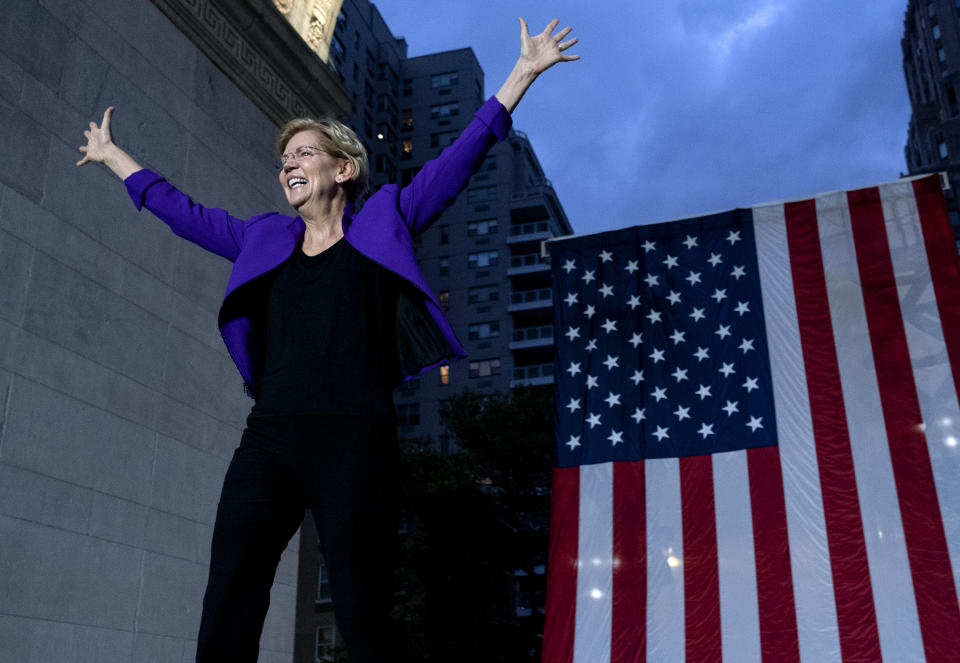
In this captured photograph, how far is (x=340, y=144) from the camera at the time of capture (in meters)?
3.08

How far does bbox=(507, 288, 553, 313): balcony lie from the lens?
50812mm

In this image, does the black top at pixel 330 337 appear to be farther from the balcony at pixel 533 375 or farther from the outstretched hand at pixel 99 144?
the balcony at pixel 533 375

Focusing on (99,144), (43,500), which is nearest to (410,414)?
(43,500)

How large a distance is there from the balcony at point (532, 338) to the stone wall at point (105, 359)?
41.9 metres

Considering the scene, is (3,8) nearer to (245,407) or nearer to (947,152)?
(245,407)

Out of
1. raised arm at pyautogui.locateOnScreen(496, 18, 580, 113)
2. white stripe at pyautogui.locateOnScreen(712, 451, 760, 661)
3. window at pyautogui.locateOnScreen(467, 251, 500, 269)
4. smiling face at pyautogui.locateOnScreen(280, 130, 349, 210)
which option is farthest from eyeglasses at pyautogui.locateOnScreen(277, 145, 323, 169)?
window at pyautogui.locateOnScreen(467, 251, 500, 269)

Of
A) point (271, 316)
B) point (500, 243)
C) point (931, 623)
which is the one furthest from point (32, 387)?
point (500, 243)

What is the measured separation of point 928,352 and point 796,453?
5.92 ft

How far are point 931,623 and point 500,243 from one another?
46000 millimetres

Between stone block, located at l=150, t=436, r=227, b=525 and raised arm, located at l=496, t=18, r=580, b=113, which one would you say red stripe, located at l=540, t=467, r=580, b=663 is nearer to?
stone block, located at l=150, t=436, r=227, b=525

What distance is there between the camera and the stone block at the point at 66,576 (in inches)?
214

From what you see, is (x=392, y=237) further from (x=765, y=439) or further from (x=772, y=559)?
(x=765, y=439)

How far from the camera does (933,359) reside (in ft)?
33.5

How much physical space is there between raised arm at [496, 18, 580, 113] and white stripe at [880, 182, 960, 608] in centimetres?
818
